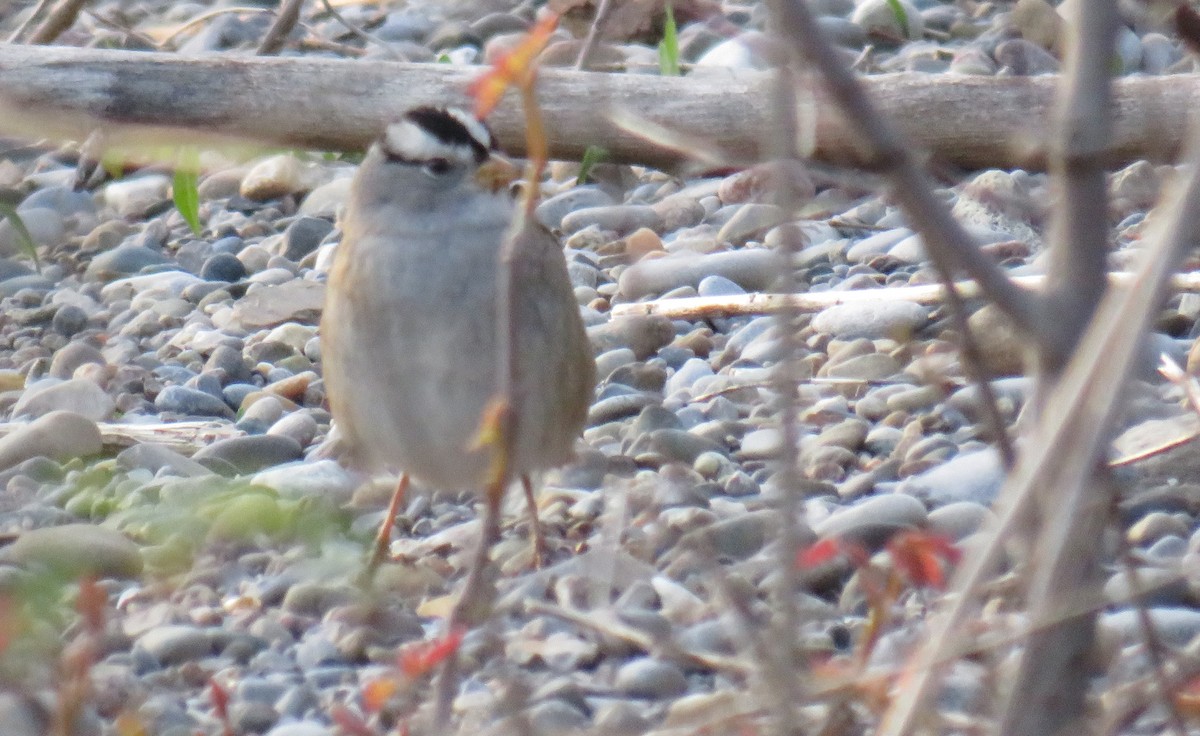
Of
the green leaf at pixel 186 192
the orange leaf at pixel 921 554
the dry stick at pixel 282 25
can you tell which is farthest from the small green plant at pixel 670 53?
the orange leaf at pixel 921 554

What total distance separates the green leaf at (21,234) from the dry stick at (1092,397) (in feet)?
16.1

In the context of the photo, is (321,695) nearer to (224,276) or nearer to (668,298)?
(668,298)

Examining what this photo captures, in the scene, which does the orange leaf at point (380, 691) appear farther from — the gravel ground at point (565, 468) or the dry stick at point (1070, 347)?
the dry stick at point (1070, 347)

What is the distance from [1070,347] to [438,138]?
2.77 metres

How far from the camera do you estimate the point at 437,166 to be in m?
4.40

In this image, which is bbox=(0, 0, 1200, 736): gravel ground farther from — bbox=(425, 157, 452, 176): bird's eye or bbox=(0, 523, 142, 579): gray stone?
bbox=(425, 157, 452, 176): bird's eye

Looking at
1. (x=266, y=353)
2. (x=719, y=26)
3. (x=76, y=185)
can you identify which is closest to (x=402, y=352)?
(x=266, y=353)

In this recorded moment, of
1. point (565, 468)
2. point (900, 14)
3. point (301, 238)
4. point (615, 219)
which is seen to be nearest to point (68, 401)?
point (565, 468)

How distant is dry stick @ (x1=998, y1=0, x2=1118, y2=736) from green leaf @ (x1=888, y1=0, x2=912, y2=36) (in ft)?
19.7

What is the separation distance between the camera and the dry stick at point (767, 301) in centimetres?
526

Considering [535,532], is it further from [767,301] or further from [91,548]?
[767,301]

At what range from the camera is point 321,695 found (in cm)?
349

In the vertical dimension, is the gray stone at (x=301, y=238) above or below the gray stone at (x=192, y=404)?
below

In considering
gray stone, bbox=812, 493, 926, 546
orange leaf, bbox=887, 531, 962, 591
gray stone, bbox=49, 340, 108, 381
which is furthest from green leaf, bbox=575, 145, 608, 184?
orange leaf, bbox=887, 531, 962, 591
